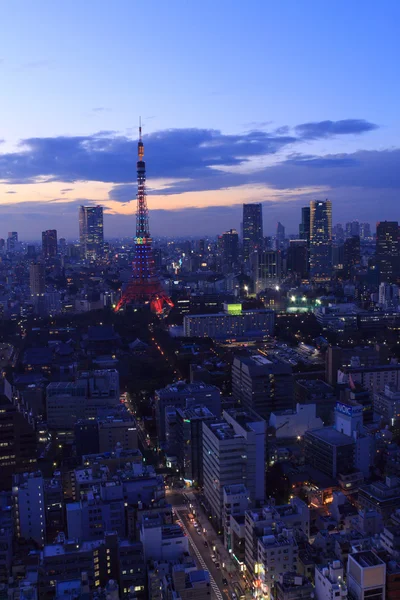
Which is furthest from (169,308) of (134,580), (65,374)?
(134,580)

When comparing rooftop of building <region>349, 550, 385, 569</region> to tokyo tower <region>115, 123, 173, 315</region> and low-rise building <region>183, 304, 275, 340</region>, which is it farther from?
tokyo tower <region>115, 123, 173, 315</region>

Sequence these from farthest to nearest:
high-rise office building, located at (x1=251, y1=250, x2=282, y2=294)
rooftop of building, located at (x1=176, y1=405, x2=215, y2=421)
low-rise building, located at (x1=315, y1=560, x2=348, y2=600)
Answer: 1. high-rise office building, located at (x1=251, y1=250, x2=282, y2=294)
2. rooftop of building, located at (x1=176, y1=405, x2=215, y2=421)
3. low-rise building, located at (x1=315, y1=560, x2=348, y2=600)

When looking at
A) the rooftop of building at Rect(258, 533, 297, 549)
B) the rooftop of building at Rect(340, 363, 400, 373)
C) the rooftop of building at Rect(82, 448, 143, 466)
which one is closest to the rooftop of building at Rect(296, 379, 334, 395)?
the rooftop of building at Rect(340, 363, 400, 373)

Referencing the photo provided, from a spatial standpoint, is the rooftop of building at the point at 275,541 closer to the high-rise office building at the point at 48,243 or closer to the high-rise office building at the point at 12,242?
the high-rise office building at the point at 48,243

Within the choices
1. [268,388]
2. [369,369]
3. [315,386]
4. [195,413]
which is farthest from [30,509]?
[369,369]

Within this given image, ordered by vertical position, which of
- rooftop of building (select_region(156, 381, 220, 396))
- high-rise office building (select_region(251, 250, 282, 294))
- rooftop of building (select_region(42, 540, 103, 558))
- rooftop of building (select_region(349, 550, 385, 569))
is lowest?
rooftop of building (select_region(42, 540, 103, 558))

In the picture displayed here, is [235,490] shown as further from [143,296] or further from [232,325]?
[143,296]
